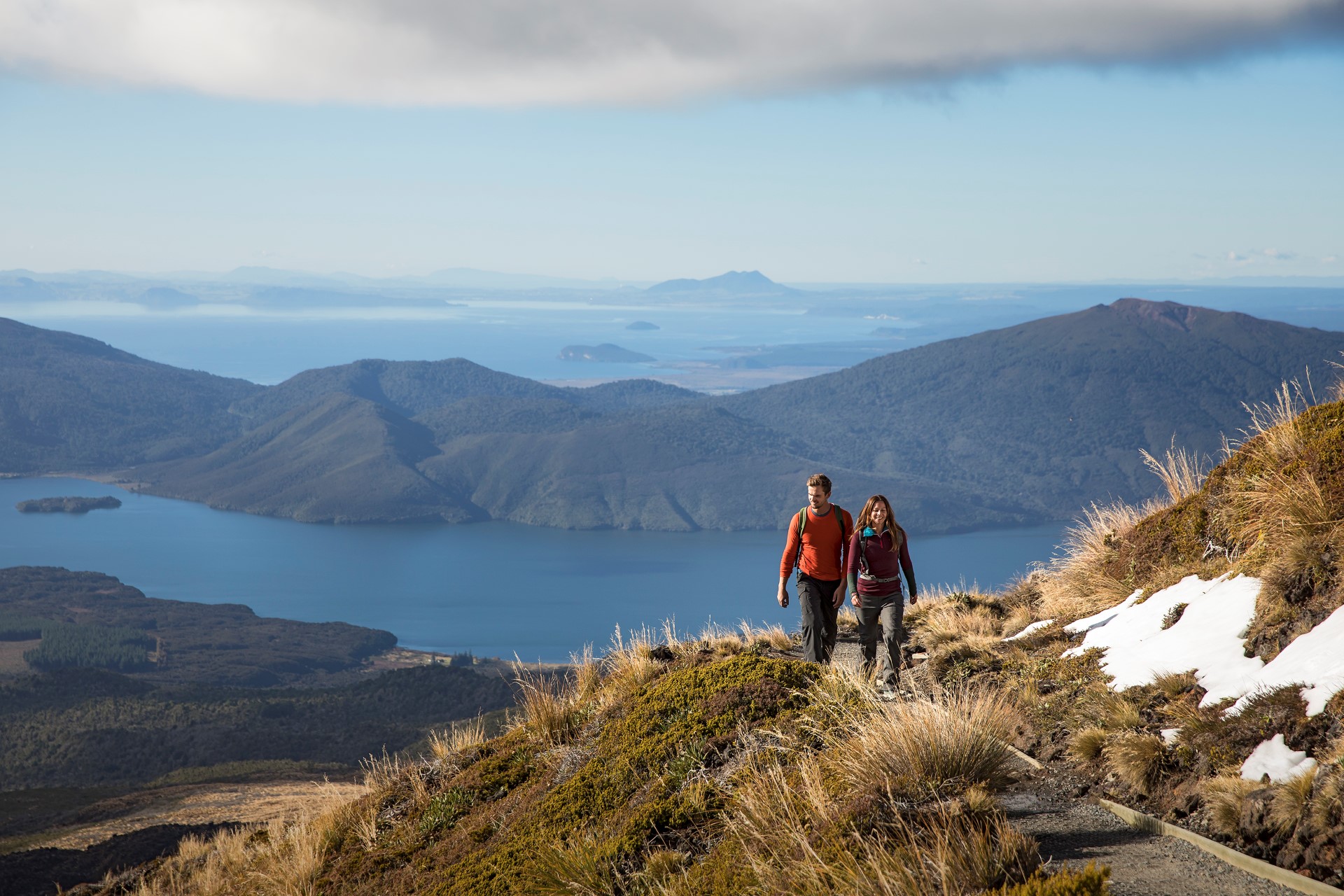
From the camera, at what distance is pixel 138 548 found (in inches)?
6609

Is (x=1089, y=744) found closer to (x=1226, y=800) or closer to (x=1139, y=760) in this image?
(x=1139, y=760)

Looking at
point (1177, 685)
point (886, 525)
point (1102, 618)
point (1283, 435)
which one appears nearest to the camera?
point (1177, 685)

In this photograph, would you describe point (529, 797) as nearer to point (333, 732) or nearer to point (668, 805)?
point (668, 805)

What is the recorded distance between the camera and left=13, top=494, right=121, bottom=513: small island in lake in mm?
193875

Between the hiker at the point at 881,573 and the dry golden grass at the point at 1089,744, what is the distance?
166 centimetres

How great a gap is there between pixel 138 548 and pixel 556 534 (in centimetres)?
7217

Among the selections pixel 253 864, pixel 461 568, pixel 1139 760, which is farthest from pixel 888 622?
pixel 461 568

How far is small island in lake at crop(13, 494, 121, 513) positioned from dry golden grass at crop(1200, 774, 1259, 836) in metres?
222

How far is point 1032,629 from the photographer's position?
9.87 metres

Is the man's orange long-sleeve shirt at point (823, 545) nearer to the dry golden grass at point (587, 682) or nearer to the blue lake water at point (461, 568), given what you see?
the dry golden grass at point (587, 682)

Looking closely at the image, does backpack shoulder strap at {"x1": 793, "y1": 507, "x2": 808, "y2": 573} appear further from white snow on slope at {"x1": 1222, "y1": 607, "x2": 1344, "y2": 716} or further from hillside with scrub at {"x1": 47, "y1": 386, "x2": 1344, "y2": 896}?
white snow on slope at {"x1": 1222, "y1": 607, "x2": 1344, "y2": 716}

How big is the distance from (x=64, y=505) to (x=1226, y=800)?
225 metres

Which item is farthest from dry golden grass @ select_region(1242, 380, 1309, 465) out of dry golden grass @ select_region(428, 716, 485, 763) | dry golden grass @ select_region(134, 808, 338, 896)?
dry golden grass @ select_region(134, 808, 338, 896)

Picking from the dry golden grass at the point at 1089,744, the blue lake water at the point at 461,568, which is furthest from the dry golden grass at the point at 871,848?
the blue lake water at the point at 461,568
